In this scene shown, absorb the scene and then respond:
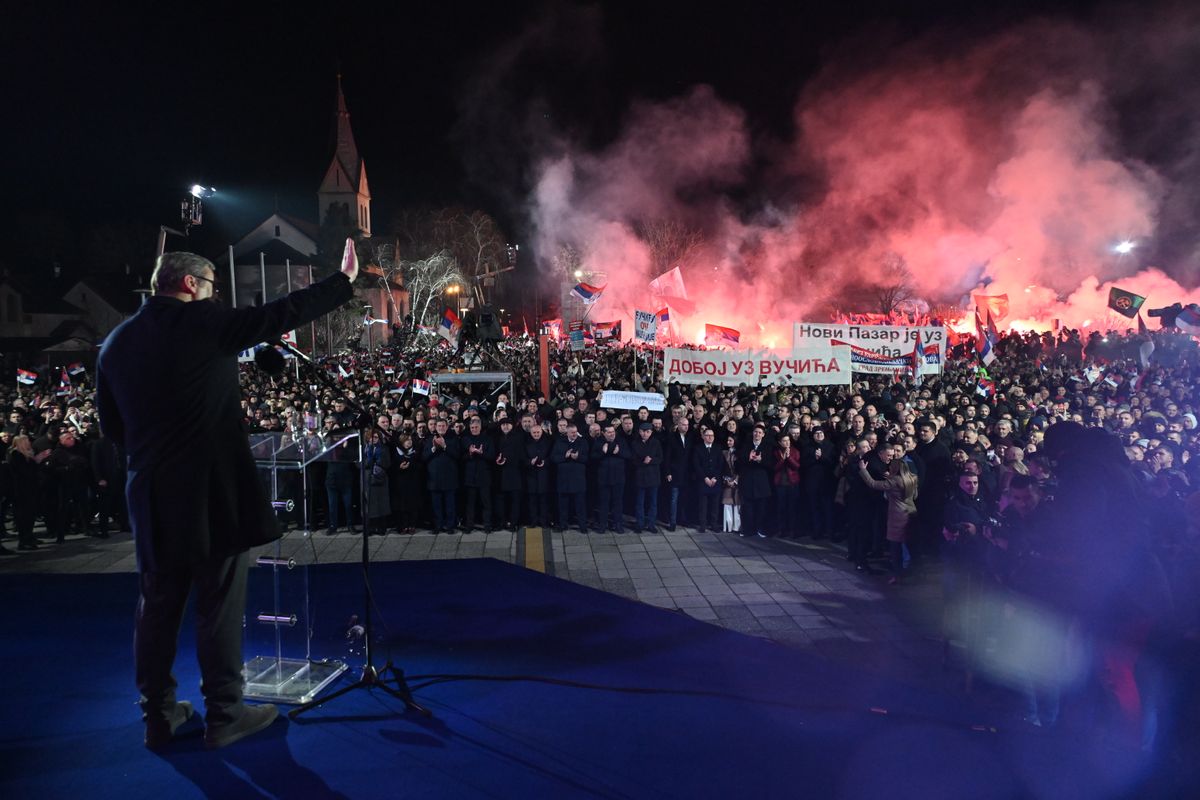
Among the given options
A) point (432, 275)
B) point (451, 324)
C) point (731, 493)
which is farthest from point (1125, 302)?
point (432, 275)

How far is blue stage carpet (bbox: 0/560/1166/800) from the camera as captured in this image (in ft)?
8.42

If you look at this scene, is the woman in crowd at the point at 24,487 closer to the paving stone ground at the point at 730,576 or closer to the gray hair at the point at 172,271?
the paving stone ground at the point at 730,576

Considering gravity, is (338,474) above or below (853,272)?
below

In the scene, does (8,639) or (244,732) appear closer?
(244,732)

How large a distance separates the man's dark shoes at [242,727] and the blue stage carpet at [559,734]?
0.12ft

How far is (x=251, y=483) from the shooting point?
9.05ft

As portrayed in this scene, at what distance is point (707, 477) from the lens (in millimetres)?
10477

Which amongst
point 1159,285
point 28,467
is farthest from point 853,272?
point 28,467

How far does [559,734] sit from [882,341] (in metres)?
14.4

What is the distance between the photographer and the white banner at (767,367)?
1473 cm

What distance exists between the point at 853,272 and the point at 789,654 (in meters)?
40.5

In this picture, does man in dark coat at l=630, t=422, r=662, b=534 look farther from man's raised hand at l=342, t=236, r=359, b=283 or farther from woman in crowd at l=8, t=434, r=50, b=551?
woman in crowd at l=8, t=434, r=50, b=551

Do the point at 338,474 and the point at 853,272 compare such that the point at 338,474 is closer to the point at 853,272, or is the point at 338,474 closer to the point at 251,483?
the point at 251,483

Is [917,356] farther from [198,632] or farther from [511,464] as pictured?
[198,632]
